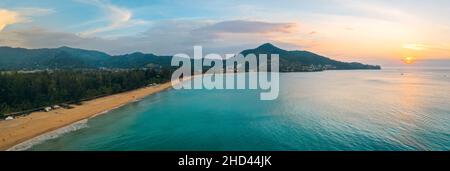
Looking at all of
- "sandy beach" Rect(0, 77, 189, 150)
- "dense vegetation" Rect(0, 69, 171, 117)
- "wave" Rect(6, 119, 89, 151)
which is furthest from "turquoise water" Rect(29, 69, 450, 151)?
"dense vegetation" Rect(0, 69, 171, 117)

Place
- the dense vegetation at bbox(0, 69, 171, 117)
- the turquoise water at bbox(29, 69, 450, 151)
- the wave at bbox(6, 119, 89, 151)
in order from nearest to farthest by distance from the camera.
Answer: the wave at bbox(6, 119, 89, 151) → the turquoise water at bbox(29, 69, 450, 151) → the dense vegetation at bbox(0, 69, 171, 117)

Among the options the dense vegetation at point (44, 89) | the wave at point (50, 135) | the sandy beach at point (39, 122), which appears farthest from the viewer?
the dense vegetation at point (44, 89)

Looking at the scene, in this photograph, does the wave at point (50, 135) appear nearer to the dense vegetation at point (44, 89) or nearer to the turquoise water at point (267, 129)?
the turquoise water at point (267, 129)

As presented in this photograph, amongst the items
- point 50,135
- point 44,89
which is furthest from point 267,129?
point 44,89

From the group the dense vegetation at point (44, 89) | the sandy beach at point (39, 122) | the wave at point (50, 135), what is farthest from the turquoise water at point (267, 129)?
the dense vegetation at point (44, 89)

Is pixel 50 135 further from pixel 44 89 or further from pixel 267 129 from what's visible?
pixel 44 89

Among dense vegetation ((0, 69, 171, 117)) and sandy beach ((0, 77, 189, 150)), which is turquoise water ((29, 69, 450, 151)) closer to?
sandy beach ((0, 77, 189, 150))

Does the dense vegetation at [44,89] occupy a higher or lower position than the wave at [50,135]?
higher
